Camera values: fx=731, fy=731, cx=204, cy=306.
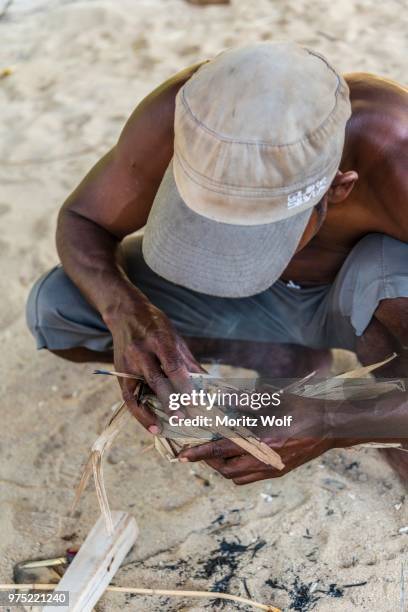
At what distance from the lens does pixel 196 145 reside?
53.5 inches

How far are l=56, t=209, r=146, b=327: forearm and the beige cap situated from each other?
0.39 m

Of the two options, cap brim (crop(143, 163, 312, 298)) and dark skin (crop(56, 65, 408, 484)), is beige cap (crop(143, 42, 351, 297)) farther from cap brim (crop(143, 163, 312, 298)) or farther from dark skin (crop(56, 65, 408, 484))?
dark skin (crop(56, 65, 408, 484))

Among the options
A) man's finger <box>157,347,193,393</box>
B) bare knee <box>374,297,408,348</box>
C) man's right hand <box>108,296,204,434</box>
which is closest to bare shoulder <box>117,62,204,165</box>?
man's right hand <box>108,296,204,434</box>

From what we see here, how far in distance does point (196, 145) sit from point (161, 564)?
1.04 meters

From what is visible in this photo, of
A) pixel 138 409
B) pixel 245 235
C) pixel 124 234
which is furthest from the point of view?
pixel 124 234

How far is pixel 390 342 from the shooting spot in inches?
72.6

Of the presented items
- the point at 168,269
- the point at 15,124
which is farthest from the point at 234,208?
the point at 15,124

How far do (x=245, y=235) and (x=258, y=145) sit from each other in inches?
8.2

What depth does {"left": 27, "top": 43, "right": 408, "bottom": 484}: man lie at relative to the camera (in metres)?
1.35

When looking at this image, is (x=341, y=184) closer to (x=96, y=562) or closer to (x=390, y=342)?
(x=390, y=342)

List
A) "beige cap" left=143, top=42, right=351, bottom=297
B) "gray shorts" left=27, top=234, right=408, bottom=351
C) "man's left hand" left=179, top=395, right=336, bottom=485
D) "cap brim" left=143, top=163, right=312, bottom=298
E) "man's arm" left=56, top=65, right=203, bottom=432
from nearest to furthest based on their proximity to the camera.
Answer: "beige cap" left=143, top=42, right=351, bottom=297 → "cap brim" left=143, top=163, right=312, bottom=298 → "man's left hand" left=179, top=395, right=336, bottom=485 → "man's arm" left=56, top=65, right=203, bottom=432 → "gray shorts" left=27, top=234, right=408, bottom=351

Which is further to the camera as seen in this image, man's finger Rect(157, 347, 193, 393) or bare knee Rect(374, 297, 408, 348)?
bare knee Rect(374, 297, 408, 348)

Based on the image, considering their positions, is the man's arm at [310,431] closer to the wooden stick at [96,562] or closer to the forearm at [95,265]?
the wooden stick at [96,562]

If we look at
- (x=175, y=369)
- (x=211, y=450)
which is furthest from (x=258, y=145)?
(x=211, y=450)
